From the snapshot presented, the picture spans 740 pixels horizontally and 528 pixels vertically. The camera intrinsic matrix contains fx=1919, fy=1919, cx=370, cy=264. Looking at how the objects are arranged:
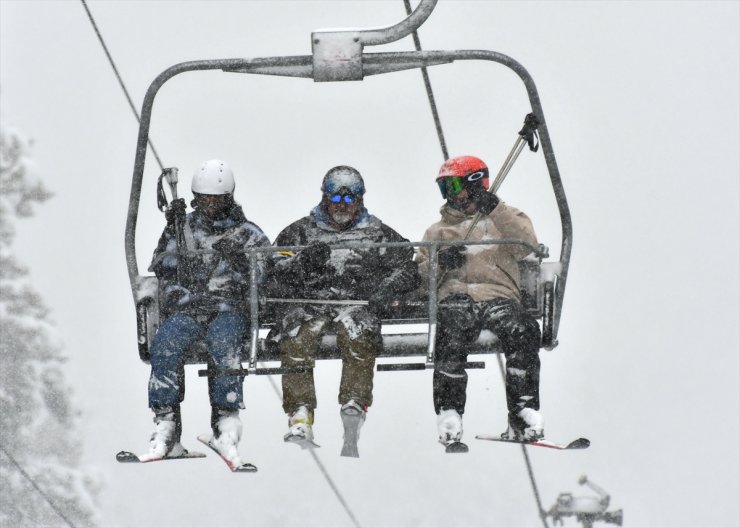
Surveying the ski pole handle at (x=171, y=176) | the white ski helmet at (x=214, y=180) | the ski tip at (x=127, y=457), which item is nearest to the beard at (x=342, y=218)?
the white ski helmet at (x=214, y=180)

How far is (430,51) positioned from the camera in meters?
9.02

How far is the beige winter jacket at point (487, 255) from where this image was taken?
370 inches

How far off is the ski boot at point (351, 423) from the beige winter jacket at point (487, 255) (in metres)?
0.81

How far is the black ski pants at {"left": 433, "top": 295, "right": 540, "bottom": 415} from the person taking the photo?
915cm

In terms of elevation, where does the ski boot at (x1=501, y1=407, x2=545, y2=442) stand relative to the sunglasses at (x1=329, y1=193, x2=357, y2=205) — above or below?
below

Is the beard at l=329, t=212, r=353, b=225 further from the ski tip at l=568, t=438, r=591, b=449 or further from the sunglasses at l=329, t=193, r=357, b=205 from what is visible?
the ski tip at l=568, t=438, r=591, b=449

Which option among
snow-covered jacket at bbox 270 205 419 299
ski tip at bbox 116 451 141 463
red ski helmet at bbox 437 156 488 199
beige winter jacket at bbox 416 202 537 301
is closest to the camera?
ski tip at bbox 116 451 141 463

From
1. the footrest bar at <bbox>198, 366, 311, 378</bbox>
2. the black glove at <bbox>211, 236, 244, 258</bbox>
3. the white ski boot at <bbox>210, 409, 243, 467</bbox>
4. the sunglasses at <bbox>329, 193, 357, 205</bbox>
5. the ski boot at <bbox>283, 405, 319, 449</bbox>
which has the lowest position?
the white ski boot at <bbox>210, 409, 243, 467</bbox>

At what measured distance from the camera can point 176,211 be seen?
369 inches

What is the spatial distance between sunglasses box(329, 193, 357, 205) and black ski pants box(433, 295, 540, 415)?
69 centimetres

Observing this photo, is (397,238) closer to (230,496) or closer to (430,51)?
(430,51)

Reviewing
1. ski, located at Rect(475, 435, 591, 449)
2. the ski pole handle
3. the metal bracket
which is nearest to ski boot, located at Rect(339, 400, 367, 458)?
ski, located at Rect(475, 435, 591, 449)

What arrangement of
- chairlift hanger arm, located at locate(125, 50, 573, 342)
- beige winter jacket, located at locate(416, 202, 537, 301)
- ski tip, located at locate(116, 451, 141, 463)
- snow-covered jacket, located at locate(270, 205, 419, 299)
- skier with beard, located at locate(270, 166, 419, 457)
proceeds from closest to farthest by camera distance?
ski tip, located at locate(116, 451, 141, 463)
skier with beard, located at locate(270, 166, 419, 457)
chairlift hanger arm, located at locate(125, 50, 573, 342)
snow-covered jacket, located at locate(270, 205, 419, 299)
beige winter jacket, located at locate(416, 202, 537, 301)

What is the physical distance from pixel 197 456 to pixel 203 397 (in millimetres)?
50790
